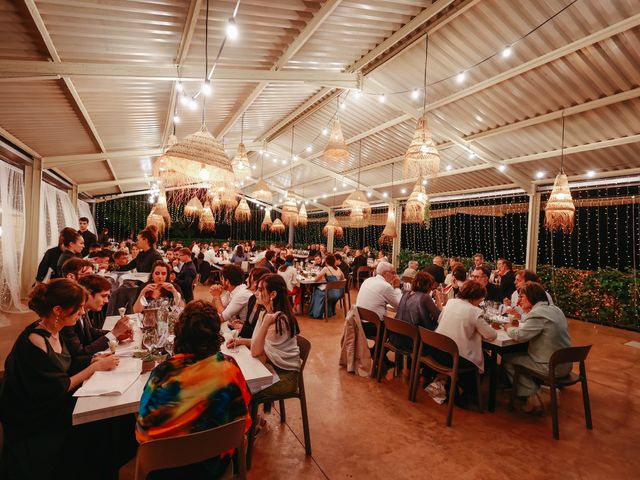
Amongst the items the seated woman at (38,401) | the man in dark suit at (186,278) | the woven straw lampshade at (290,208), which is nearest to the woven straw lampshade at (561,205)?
the woven straw lampshade at (290,208)

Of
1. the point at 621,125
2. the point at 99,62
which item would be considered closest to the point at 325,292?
the point at 99,62

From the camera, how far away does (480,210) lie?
10641 mm

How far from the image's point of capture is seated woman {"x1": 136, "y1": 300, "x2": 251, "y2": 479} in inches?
59.2

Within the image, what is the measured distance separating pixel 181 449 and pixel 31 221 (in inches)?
335

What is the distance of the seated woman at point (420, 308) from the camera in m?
3.85

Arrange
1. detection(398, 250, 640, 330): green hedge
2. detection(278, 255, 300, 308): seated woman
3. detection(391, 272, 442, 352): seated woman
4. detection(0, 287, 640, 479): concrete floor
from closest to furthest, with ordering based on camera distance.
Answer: detection(0, 287, 640, 479): concrete floor, detection(391, 272, 442, 352): seated woman, detection(278, 255, 300, 308): seated woman, detection(398, 250, 640, 330): green hedge

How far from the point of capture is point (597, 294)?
295 inches

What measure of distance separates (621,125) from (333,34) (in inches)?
203

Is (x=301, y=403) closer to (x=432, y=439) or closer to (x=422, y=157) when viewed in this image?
(x=432, y=439)

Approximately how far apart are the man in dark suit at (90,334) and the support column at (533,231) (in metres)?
9.32

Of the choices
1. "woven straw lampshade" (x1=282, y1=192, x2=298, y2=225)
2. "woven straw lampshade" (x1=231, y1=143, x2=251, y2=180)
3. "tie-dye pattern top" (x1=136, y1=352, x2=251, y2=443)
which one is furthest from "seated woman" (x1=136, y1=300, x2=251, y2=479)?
"woven straw lampshade" (x1=282, y1=192, x2=298, y2=225)

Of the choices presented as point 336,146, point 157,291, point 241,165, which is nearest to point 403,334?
point 157,291

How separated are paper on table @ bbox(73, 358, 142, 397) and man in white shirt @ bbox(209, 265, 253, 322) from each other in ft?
3.97

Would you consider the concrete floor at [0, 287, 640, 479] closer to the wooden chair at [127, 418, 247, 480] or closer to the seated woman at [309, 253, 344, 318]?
the wooden chair at [127, 418, 247, 480]
